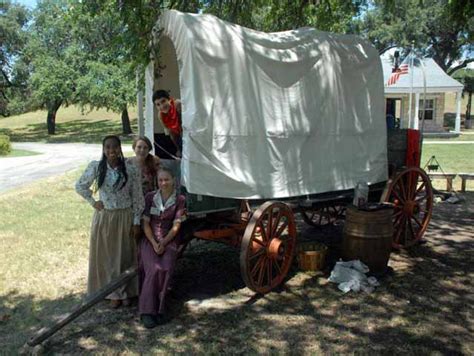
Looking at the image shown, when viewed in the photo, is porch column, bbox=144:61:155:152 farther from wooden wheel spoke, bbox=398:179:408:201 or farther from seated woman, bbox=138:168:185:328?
wooden wheel spoke, bbox=398:179:408:201

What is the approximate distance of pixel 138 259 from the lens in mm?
4742

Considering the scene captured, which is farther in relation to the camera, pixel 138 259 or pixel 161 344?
pixel 138 259

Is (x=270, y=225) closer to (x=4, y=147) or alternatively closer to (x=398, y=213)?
(x=398, y=213)

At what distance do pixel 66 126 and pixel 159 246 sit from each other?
130ft

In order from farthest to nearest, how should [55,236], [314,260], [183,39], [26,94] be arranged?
1. [26,94]
2. [55,236]
3. [314,260]
4. [183,39]

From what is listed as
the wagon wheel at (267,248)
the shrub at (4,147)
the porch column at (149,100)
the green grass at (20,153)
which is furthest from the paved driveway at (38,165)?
the wagon wheel at (267,248)

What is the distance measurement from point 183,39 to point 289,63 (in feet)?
4.01

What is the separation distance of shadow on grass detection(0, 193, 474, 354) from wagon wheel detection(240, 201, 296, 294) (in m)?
0.19

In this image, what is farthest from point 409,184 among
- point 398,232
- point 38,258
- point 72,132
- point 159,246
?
point 72,132

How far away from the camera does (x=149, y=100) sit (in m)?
5.86

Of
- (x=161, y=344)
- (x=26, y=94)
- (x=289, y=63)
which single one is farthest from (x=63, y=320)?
(x=26, y=94)

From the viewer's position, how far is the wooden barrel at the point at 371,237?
219 inches

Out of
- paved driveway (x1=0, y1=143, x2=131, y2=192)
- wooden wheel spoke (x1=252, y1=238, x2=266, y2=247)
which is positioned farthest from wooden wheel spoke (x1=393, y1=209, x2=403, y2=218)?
paved driveway (x1=0, y1=143, x2=131, y2=192)

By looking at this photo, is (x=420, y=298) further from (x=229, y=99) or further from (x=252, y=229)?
(x=229, y=99)
